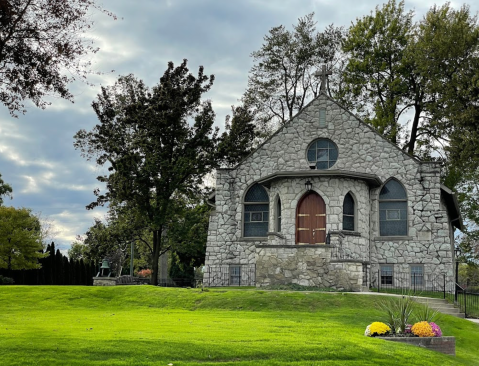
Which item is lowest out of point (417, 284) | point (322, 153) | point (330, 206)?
point (417, 284)

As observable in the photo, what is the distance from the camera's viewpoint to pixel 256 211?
28922 millimetres

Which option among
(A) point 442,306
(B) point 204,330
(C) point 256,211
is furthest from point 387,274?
(B) point 204,330

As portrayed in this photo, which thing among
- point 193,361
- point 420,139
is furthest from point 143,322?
point 420,139

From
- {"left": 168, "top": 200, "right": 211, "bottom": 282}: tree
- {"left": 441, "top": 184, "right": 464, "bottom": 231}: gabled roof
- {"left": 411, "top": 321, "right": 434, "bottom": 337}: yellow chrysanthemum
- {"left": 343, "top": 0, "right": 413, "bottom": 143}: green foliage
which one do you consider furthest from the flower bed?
{"left": 343, "top": 0, "right": 413, "bottom": 143}: green foliage

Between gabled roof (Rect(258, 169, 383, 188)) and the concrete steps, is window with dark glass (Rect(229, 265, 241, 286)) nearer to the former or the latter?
gabled roof (Rect(258, 169, 383, 188))

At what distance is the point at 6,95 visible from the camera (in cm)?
1329

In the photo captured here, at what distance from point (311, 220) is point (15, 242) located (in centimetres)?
2054

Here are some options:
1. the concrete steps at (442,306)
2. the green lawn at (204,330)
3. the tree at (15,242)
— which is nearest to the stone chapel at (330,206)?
the concrete steps at (442,306)

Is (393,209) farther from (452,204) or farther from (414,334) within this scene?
(414,334)

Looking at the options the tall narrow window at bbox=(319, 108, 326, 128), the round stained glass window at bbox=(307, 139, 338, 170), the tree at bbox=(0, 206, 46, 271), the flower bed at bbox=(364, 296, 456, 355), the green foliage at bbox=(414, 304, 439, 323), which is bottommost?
the flower bed at bbox=(364, 296, 456, 355)

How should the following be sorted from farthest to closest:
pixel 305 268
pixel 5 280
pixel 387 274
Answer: pixel 5 280 < pixel 387 274 < pixel 305 268

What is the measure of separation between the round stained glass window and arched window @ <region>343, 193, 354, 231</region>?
2527 millimetres

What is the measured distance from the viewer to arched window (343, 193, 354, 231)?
25.9 m

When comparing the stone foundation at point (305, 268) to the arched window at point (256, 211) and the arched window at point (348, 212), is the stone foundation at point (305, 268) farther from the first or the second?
the arched window at point (256, 211)
